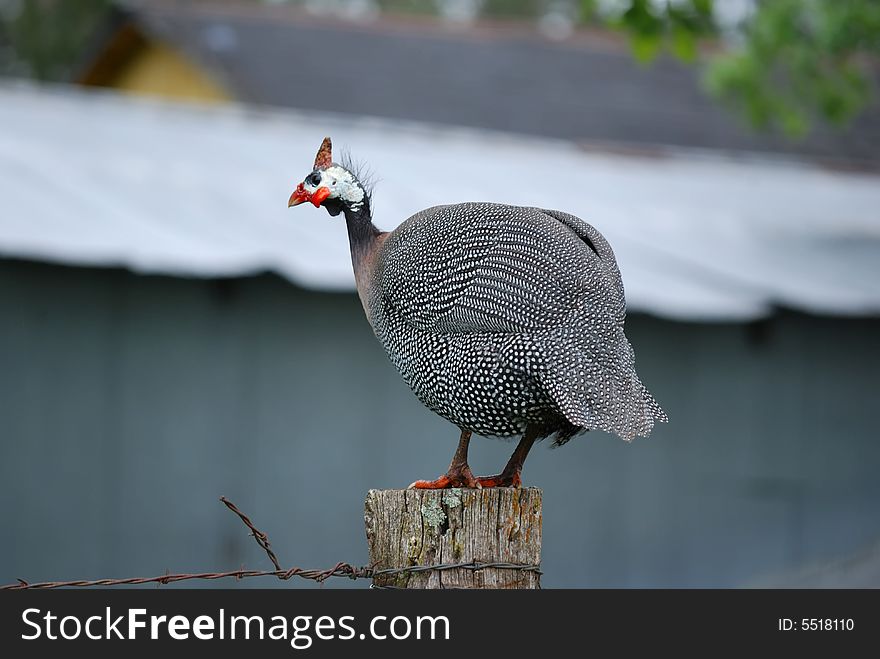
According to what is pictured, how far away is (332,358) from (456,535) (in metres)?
4.63

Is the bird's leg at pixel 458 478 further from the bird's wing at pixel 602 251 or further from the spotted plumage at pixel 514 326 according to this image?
the bird's wing at pixel 602 251

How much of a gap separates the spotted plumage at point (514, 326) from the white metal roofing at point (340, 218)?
11.6ft

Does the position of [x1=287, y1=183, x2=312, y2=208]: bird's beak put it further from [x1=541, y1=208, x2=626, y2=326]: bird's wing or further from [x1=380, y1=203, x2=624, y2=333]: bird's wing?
[x1=541, y1=208, x2=626, y2=326]: bird's wing

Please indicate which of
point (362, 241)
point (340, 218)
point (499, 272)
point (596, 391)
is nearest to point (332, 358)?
point (340, 218)

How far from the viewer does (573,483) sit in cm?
830

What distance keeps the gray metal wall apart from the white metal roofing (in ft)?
1.13

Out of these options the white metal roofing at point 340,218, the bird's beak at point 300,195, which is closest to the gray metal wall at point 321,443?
the white metal roofing at point 340,218

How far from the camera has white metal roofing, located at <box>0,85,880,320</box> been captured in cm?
728

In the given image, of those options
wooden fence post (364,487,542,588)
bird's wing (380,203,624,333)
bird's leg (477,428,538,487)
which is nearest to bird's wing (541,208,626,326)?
bird's wing (380,203,624,333)

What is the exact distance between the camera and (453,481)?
3.63 meters

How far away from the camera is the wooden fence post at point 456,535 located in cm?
321

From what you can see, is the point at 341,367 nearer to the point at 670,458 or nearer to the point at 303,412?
the point at 303,412

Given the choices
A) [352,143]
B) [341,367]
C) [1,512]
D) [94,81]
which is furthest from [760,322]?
[94,81]

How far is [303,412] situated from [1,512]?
1.76m
